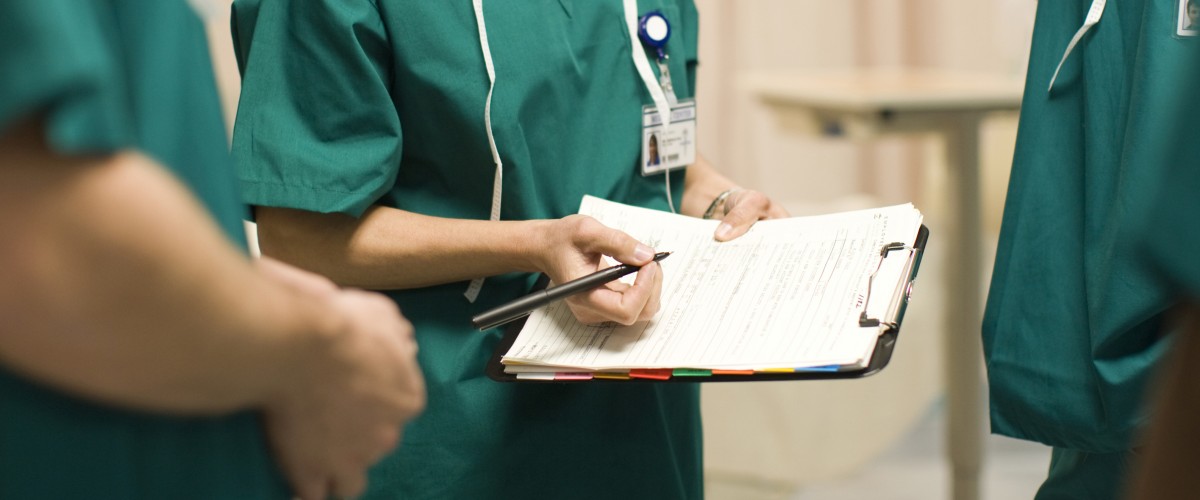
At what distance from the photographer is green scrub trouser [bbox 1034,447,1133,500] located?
1.05 metres

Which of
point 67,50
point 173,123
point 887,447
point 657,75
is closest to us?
point 67,50

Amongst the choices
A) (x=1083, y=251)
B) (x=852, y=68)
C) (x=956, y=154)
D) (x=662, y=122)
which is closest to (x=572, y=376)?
(x=662, y=122)

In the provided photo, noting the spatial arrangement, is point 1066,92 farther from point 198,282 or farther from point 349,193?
point 198,282

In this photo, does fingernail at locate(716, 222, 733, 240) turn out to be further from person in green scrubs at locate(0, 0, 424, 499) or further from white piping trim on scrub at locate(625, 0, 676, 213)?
person in green scrubs at locate(0, 0, 424, 499)

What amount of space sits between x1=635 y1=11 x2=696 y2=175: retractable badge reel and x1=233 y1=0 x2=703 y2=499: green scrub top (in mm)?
17

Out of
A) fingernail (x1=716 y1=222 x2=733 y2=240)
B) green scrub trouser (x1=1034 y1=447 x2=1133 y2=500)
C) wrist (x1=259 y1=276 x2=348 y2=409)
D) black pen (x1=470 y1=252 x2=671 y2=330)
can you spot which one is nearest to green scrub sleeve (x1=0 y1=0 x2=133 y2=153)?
wrist (x1=259 y1=276 x2=348 y2=409)

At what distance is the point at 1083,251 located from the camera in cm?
101

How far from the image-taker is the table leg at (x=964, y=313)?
219cm

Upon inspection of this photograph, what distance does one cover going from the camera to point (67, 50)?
0.47 metres

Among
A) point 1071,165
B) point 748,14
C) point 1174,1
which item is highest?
point 1174,1

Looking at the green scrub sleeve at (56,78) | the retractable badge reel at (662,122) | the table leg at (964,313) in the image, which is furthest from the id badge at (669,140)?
the table leg at (964,313)

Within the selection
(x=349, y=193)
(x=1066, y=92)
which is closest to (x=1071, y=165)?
(x=1066, y=92)

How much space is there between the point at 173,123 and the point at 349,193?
1.27 ft

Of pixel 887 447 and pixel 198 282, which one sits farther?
pixel 887 447
